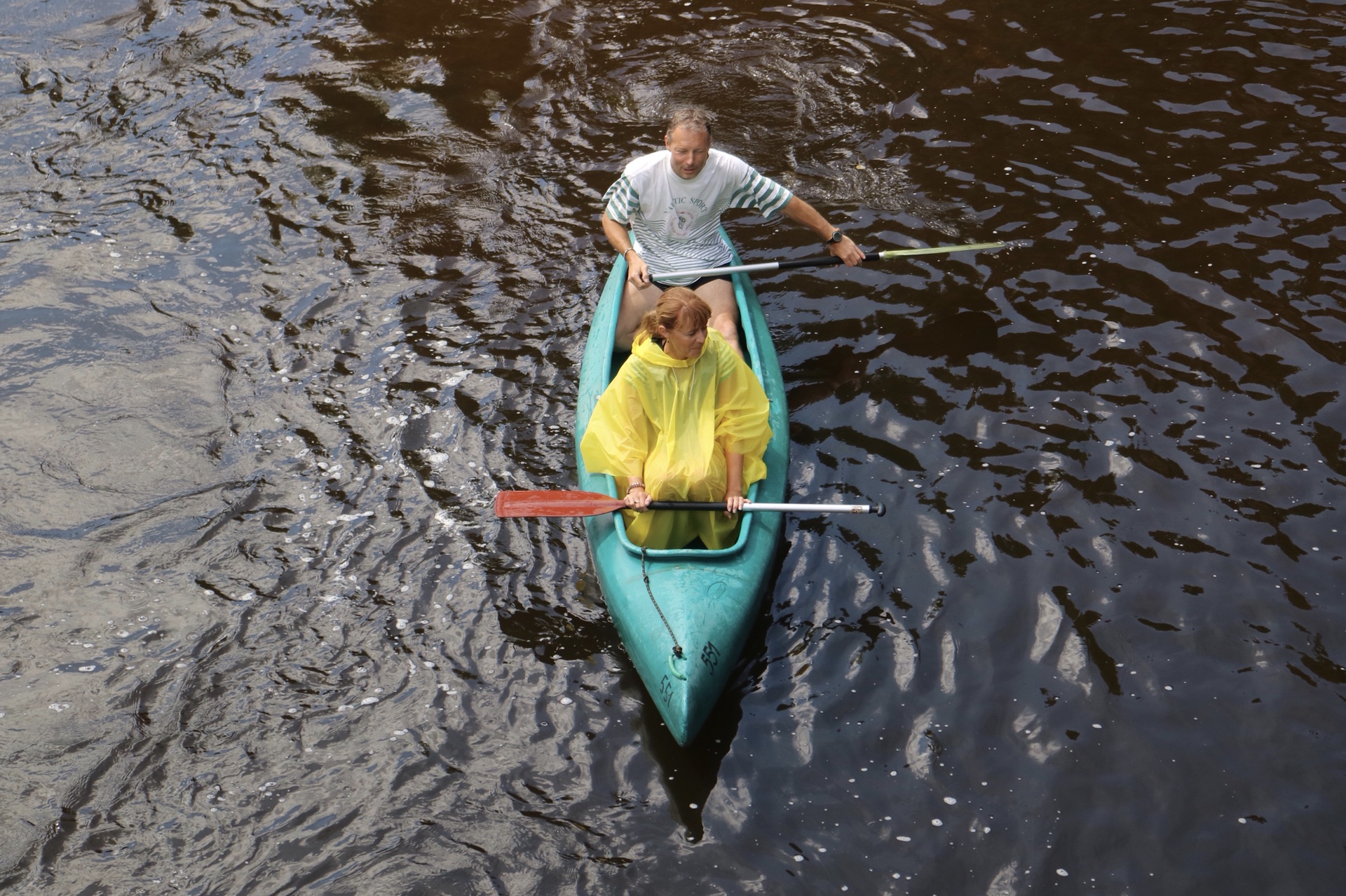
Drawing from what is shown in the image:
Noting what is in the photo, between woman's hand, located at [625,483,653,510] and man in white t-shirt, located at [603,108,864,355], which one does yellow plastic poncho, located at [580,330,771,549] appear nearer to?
A: woman's hand, located at [625,483,653,510]

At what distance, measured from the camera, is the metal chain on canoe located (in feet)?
14.7

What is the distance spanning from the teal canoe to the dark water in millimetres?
244

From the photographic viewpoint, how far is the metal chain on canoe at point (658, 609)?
4.49m

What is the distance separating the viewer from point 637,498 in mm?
4922

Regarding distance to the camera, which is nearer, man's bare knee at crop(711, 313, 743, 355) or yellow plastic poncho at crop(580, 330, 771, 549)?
yellow plastic poncho at crop(580, 330, 771, 549)

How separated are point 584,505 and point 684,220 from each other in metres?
2.19

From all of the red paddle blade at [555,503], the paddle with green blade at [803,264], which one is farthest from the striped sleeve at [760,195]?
the red paddle blade at [555,503]

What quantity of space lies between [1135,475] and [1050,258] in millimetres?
2210

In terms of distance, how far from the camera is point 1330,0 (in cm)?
982

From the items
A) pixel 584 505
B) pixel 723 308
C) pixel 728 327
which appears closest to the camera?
pixel 584 505

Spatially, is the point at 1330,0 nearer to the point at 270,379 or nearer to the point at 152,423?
the point at 270,379

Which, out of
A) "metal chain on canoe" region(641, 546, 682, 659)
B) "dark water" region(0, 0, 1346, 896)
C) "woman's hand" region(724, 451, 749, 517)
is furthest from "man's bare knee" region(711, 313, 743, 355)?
"metal chain on canoe" region(641, 546, 682, 659)

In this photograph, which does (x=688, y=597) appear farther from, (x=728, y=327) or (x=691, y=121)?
(x=691, y=121)

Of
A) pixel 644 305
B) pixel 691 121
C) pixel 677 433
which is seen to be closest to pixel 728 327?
pixel 644 305
